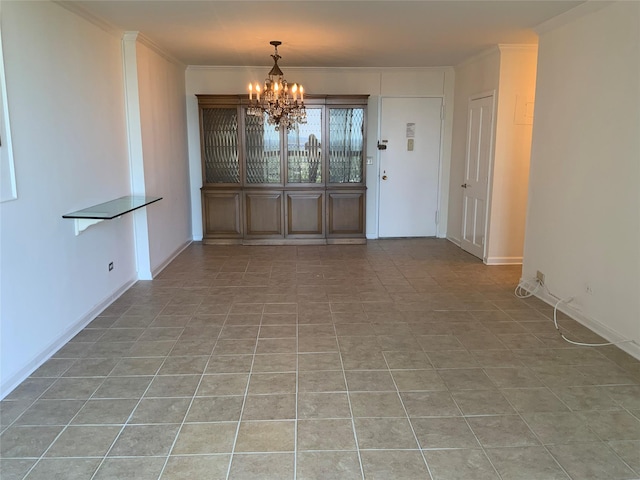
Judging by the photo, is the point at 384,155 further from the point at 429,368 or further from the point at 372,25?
the point at 429,368

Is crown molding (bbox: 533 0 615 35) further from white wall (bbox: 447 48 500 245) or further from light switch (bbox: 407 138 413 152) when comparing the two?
light switch (bbox: 407 138 413 152)

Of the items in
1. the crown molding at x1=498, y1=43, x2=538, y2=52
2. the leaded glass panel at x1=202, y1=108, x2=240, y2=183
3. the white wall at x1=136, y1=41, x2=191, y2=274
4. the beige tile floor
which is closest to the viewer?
the beige tile floor

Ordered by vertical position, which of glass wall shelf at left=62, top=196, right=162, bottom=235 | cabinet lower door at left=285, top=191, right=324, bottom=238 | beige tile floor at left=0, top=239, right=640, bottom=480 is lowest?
beige tile floor at left=0, top=239, right=640, bottom=480

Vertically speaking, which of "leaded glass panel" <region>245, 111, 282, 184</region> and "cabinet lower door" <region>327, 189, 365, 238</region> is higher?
"leaded glass panel" <region>245, 111, 282, 184</region>

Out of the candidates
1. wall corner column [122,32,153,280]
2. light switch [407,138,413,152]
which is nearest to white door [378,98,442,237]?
light switch [407,138,413,152]

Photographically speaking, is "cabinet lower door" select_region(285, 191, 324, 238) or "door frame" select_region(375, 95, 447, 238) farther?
"door frame" select_region(375, 95, 447, 238)

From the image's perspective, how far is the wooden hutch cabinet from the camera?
22.8ft

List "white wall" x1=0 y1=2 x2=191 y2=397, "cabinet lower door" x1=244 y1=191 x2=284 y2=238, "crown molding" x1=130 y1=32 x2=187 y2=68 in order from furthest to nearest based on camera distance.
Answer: "cabinet lower door" x1=244 y1=191 x2=284 y2=238
"crown molding" x1=130 y1=32 x2=187 y2=68
"white wall" x1=0 y1=2 x2=191 y2=397

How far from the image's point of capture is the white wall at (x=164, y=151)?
17.1 feet

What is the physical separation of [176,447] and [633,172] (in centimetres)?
343

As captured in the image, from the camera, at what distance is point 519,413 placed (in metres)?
2.64

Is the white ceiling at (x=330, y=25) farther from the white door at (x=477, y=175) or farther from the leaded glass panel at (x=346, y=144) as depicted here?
the leaded glass panel at (x=346, y=144)

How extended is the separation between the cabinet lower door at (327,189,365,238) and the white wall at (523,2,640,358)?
2.83 metres

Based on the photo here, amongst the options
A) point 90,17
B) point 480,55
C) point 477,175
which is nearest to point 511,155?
point 477,175
